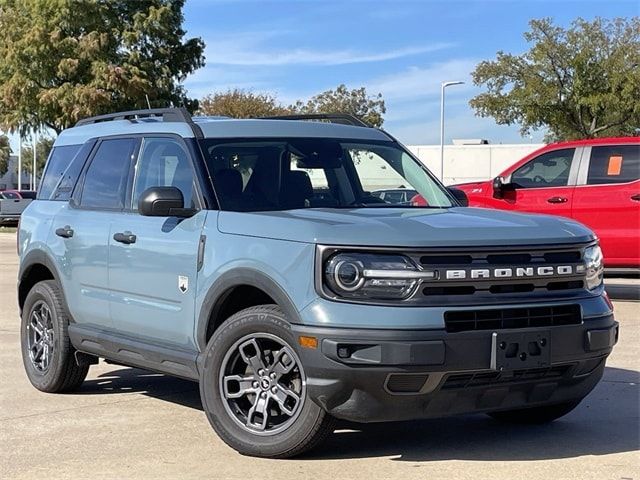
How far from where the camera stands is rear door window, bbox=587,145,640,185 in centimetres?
1215

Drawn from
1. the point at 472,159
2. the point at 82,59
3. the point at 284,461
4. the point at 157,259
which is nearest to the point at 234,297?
the point at 157,259

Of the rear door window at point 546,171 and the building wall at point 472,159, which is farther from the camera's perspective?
the building wall at point 472,159

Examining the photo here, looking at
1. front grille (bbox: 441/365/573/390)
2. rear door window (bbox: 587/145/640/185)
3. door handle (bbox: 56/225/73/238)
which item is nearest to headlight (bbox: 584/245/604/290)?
front grille (bbox: 441/365/573/390)

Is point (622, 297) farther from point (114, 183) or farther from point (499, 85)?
point (499, 85)

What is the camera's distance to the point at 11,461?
5.31 metres

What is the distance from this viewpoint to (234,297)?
5500mm

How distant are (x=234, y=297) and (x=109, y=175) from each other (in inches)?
72.0

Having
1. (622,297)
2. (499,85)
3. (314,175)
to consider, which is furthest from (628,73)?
(314,175)

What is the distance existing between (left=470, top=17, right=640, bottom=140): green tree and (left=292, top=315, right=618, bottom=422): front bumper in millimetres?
36971

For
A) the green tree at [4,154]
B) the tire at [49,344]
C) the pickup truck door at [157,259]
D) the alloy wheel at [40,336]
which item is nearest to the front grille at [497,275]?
the pickup truck door at [157,259]

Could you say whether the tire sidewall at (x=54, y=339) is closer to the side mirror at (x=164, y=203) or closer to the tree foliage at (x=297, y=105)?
the side mirror at (x=164, y=203)

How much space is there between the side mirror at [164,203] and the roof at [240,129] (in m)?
0.52

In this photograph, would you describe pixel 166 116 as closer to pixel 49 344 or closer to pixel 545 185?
pixel 49 344

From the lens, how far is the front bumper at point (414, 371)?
15.4 feet
